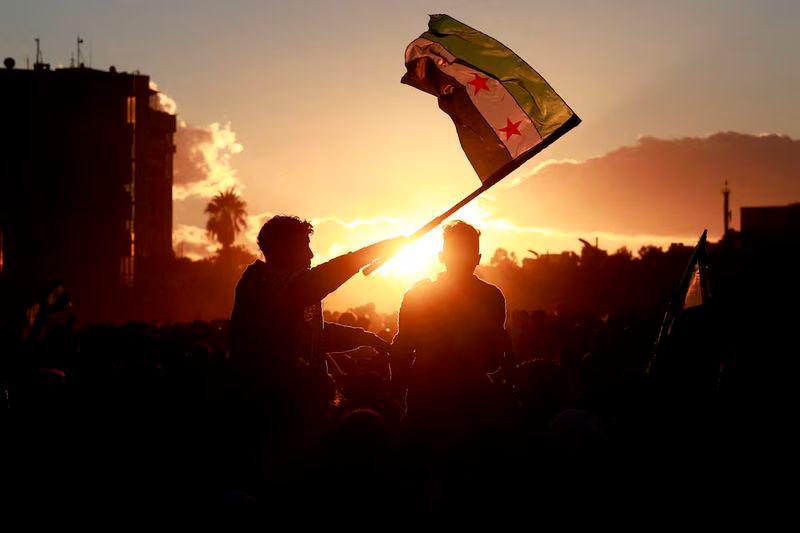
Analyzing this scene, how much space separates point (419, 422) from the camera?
312 inches

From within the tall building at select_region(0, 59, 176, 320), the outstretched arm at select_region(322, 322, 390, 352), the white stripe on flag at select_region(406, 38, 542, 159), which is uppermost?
the tall building at select_region(0, 59, 176, 320)

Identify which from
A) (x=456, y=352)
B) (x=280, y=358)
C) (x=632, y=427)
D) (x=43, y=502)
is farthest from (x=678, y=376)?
(x=43, y=502)

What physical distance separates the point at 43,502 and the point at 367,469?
311 centimetres

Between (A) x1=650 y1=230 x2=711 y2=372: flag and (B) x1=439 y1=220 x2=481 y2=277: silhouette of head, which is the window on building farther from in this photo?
(B) x1=439 y1=220 x2=481 y2=277: silhouette of head

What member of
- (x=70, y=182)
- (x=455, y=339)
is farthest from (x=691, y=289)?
(x=70, y=182)

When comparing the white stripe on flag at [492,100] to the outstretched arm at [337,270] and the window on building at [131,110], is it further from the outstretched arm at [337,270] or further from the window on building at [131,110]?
the window on building at [131,110]

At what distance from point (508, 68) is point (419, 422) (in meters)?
2.82

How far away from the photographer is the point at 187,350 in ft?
55.5

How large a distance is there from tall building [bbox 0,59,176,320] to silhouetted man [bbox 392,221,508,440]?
58844 millimetres

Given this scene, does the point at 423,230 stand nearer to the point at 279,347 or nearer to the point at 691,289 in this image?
the point at 279,347

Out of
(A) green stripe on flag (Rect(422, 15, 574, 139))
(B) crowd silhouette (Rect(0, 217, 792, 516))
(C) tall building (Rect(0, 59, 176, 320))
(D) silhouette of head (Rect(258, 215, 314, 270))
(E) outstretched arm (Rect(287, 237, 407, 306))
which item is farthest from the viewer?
(C) tall building (Rect(0, 59, 176, 320))

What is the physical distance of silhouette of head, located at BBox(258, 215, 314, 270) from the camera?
7.04 metres

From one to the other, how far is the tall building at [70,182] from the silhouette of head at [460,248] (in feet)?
194

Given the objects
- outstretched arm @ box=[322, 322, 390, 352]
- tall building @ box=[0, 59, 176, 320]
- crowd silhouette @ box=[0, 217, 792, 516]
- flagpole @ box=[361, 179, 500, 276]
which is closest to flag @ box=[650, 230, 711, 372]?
crowd silhouette @ box=[0, 217, 792, 516]
